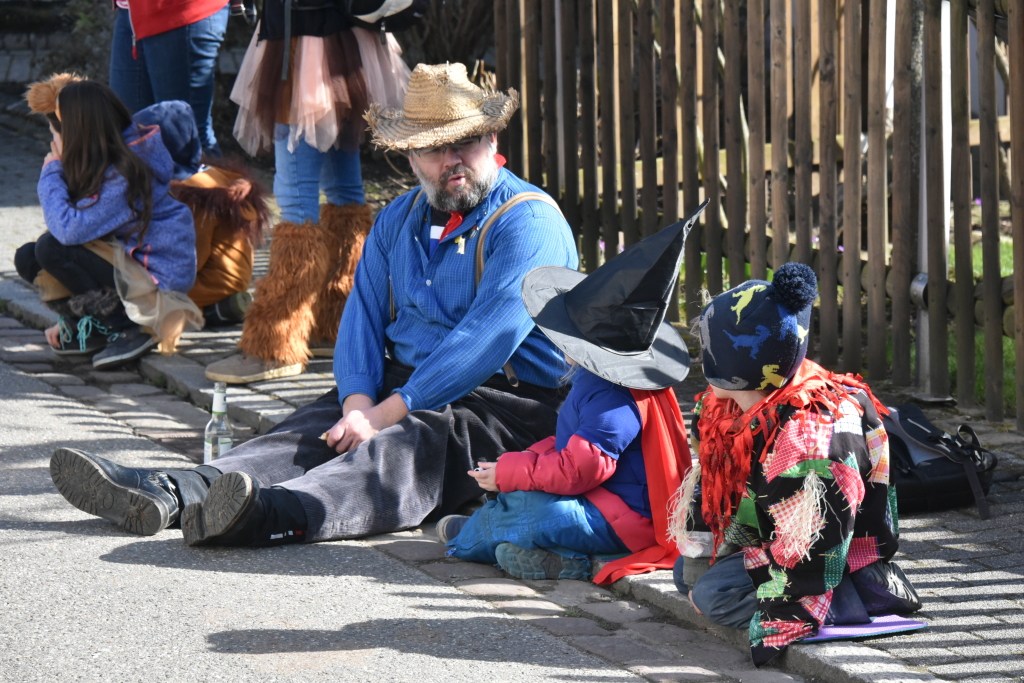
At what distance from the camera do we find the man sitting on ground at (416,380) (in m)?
3.84

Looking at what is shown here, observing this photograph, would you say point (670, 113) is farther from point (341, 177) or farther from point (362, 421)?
point (362, 421)

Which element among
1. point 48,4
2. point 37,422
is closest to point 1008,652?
point 37,422

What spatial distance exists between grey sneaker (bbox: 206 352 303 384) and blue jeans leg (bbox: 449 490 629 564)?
2.17 meters

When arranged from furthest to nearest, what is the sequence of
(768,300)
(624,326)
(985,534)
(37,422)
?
(37,422), (985,534), (624,326), (768,300)

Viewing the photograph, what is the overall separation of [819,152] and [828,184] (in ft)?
0.98

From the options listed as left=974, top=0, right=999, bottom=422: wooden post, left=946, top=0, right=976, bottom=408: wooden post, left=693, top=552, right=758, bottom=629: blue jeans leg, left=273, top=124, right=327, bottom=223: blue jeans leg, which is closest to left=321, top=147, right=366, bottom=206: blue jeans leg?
Result: left=273, top=124, right=327, bottom=223: blue jeans leg

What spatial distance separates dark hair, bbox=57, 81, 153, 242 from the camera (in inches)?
222

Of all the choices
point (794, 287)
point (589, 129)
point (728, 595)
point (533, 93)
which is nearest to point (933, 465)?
point (728, 595)

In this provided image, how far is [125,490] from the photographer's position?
3.82 meters

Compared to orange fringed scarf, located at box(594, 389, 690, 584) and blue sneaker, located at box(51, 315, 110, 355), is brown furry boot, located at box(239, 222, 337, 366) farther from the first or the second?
orange fringed scarf, located at box(594, 389, 690, 584)

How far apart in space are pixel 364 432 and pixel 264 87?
214 centimetres

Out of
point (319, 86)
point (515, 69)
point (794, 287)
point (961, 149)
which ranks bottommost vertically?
point (794, 287)

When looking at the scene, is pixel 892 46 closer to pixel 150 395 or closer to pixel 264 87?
pixel 264 87

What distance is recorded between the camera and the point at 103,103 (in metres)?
5.68
